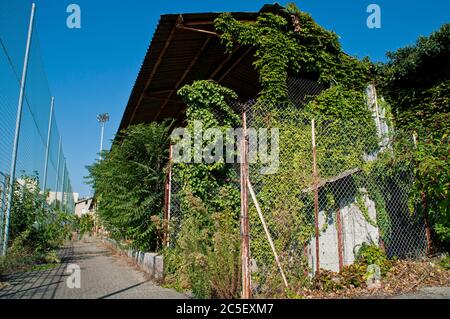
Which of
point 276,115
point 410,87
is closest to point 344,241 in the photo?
point 276,115

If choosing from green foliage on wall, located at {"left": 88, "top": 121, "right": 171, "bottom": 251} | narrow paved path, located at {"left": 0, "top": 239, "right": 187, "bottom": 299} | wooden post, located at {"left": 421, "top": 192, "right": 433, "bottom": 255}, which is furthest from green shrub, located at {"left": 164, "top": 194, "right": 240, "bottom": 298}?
wooden post, located at {"left": 421, "top": 192, "right": 433, "bottom": 255}

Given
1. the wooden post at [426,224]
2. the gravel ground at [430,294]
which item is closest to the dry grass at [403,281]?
the gravel ground at [430,294]

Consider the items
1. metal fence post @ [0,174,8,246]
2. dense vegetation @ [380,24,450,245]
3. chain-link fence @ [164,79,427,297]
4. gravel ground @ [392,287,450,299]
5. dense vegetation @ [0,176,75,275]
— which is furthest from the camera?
dense vegetation @ [0,176,75,275]

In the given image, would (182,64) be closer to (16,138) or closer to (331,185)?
(16,138)

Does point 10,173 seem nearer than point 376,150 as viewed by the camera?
No

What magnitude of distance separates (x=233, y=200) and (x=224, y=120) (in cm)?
174

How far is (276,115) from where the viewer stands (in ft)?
21.4

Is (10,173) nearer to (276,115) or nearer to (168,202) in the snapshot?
(168,202)

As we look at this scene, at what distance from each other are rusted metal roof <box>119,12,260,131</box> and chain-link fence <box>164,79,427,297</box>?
8.42ft

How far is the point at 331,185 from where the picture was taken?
259 inches

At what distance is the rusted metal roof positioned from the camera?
26.8 ft

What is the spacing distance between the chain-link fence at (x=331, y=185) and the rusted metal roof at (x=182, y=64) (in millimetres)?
2568

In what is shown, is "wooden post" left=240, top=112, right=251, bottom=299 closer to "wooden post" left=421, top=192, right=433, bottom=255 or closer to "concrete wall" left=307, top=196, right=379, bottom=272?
"concrete wall" left=307, top=196, right=379, bottom=272

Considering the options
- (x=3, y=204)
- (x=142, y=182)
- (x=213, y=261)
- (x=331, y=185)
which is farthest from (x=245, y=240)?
(x=3, y=204)
